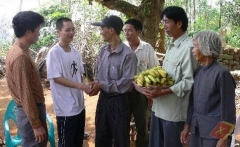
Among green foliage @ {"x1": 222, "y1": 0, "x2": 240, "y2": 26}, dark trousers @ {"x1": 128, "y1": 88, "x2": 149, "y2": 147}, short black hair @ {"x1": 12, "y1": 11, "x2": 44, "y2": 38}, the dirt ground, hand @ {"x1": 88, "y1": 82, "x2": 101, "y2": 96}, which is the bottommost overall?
the dirt ground

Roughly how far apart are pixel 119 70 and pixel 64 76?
0.58 meters

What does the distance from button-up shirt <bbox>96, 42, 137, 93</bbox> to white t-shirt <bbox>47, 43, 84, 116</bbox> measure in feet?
1.07

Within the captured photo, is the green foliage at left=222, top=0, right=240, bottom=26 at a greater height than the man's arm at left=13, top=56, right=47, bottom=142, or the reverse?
the green foliage at left=222, top=0, right=240, bottom=26

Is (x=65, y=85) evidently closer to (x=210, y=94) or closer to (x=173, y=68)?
(x=173, y=68)

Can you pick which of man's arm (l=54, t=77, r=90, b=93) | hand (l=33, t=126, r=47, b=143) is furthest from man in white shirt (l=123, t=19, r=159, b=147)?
hand (l=33, t=126, r=47, b=143)

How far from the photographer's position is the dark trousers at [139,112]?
355 centimetres

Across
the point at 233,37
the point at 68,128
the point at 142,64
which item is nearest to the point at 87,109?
the point at 142,64

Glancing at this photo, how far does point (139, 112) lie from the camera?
3578 millimetres

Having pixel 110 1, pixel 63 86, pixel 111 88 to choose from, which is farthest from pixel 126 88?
pixel 110 1

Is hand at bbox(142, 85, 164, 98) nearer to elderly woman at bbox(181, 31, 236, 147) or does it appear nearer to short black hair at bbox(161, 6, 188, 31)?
elderly woman at bbox(181, 31, 236, 147)

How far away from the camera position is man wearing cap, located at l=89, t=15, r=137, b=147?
9.43ft

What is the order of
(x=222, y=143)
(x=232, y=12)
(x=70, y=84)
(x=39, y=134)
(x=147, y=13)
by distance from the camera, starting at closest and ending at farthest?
1. (x=222, y=143)
2. (x=39, y=134)
3. (x=70, y=84)
4. (x=147, y=13)
5. (x=232, y=12)

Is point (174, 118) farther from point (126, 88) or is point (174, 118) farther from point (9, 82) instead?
point (9, 82)

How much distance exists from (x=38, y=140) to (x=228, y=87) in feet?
5.37
